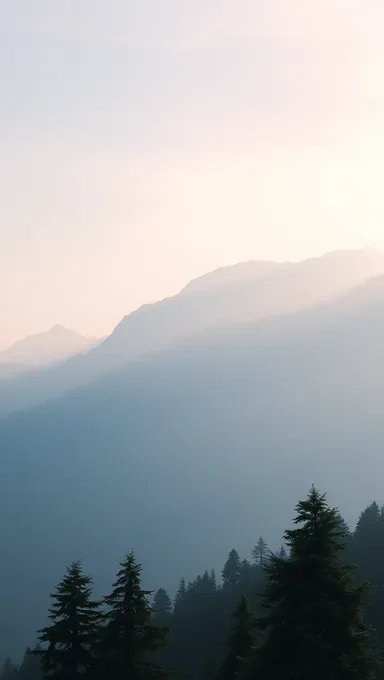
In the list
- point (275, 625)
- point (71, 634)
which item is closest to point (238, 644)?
point (71, 634)

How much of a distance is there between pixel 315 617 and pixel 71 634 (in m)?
9.76

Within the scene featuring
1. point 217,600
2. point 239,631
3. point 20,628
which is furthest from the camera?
point 20,628

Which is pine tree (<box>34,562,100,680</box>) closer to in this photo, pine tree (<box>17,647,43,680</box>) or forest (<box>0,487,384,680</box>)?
forest (<box>0,487,384,680</box>)

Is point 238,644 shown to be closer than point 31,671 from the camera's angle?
Yes

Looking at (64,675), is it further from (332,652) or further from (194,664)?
(194,664)

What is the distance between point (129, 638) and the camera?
68.3ft

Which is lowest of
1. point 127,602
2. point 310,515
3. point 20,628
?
point 20,628

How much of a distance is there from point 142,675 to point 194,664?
48.6m

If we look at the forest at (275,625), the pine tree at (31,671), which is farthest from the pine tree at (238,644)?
the pine tree at (31,671)

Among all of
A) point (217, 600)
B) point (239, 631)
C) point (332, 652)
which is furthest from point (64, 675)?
point (217, 600)

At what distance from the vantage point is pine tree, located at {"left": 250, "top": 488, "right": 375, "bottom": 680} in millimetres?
15531

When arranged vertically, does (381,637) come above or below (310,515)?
below

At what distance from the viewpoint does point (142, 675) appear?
20578 mm

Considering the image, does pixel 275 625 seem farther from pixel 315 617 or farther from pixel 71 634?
pixel 71 634
